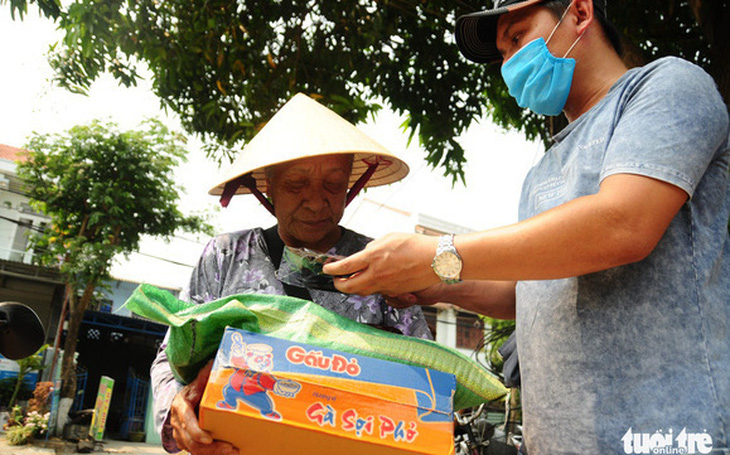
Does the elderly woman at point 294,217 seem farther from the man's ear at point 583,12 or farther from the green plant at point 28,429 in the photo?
the green plant at point 28,429

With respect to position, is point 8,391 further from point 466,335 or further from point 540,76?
point 466,335

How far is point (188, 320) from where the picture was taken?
1.16 m

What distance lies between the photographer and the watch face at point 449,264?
118 centimetres

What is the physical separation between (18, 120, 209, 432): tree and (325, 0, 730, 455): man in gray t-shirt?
14.4 m

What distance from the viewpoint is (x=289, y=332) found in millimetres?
1164

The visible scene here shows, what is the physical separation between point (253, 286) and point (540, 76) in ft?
3.56

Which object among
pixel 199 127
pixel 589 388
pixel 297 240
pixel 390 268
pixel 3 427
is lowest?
pixel 3 427

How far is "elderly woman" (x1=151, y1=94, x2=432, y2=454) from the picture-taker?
153 cm

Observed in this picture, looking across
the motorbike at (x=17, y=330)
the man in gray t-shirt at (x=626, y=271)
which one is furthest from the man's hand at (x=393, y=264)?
the motorbike at (x=17, y=330)

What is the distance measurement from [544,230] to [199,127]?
215 inches

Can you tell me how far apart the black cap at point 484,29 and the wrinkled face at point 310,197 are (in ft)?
1.92

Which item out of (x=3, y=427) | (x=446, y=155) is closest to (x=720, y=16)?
(x=446, y=155)

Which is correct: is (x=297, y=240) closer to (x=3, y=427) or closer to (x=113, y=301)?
(x=3, y=427)

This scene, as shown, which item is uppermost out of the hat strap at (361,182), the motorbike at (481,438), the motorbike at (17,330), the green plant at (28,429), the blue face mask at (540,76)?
the blue face mask at (540,76)
